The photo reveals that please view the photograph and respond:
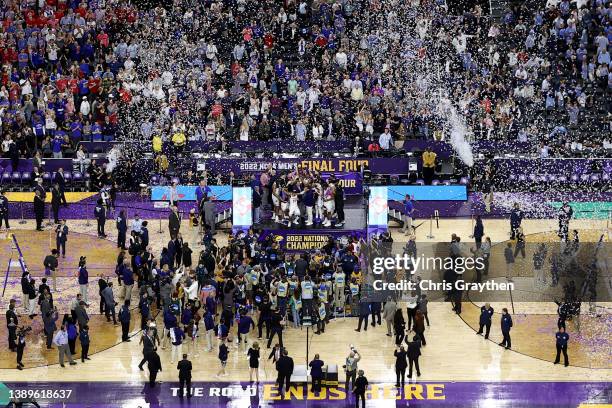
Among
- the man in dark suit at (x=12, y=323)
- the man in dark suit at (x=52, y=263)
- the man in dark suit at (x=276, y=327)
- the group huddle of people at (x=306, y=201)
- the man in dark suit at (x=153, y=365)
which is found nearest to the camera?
the man in dark suit at (x=153, y=365)

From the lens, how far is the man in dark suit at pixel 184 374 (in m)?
34.6

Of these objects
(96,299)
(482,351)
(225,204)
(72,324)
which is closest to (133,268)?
(96,299)

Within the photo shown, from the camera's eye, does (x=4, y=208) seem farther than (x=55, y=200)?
No

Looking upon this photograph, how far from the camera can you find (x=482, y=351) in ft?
123

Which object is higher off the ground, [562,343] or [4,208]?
[4,208]

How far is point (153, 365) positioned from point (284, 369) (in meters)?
3.30

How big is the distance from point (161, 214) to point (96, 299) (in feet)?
23.2

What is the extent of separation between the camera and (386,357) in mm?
37031

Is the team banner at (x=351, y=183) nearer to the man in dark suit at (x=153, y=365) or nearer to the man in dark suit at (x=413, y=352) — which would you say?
the man in dark suit at (x=413, y=352)

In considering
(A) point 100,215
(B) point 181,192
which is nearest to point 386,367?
(A) point 100,215

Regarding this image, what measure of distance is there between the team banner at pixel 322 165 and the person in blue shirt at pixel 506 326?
12.5 meters

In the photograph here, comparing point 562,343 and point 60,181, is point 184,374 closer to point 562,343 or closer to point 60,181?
point 562,343

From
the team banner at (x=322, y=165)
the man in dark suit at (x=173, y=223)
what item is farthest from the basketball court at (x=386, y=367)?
the team banner at (x=322, y=165)

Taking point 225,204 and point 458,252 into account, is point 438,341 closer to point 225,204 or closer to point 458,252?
point 458,252
